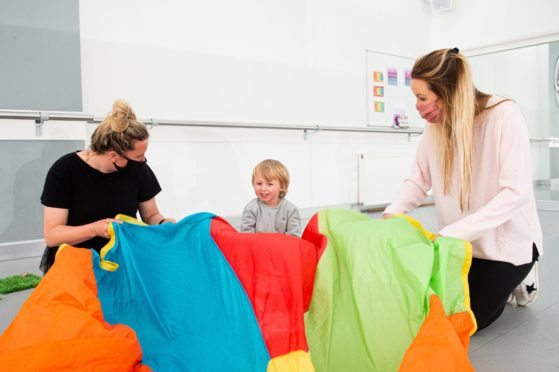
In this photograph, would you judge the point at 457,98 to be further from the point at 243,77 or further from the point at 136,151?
the point at 243,77

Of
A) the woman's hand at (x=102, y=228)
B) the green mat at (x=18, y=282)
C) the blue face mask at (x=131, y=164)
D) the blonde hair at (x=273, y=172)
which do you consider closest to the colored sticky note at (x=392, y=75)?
the blonde hair at (x=273, y=172)

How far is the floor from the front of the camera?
62.0 inches

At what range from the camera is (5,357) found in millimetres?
1107

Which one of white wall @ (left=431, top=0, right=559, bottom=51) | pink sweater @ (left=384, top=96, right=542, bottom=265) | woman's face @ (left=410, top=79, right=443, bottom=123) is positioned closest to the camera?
pink sweater @ (left=384, top=96, right=542, bottom=265)

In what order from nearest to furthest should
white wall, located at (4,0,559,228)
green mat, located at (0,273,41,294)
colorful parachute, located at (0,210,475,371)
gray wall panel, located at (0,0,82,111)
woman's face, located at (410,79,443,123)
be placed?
colorful parachute, located at (0,210,475,371)
woman's face, located at (410,79,443,123)
green mat, located at (0,273,41,294)
gray wall panel, located at (0,0,82,111)
white wall, located at (4,0,559,228)

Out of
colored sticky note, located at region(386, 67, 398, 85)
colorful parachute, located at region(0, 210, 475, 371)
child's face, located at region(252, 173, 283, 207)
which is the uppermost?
colored sticky note, located at region(386, 67, 398, 85)

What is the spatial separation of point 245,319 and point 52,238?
83cm

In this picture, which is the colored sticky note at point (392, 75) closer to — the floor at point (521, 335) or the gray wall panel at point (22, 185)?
the floor at point (521, 335)

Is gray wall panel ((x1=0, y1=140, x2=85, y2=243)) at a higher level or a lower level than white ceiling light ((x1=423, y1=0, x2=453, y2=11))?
lower

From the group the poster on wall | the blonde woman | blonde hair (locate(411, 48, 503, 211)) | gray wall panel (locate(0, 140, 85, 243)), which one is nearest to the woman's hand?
the blonde woman

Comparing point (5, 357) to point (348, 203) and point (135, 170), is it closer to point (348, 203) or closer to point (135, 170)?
point (135, 170)

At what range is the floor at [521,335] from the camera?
5.17 feet

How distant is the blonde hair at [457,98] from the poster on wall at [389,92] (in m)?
3.51

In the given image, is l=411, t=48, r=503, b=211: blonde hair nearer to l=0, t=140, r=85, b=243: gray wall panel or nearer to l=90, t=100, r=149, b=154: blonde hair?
l=90, t=100, r=149, b=154: blonde hair
